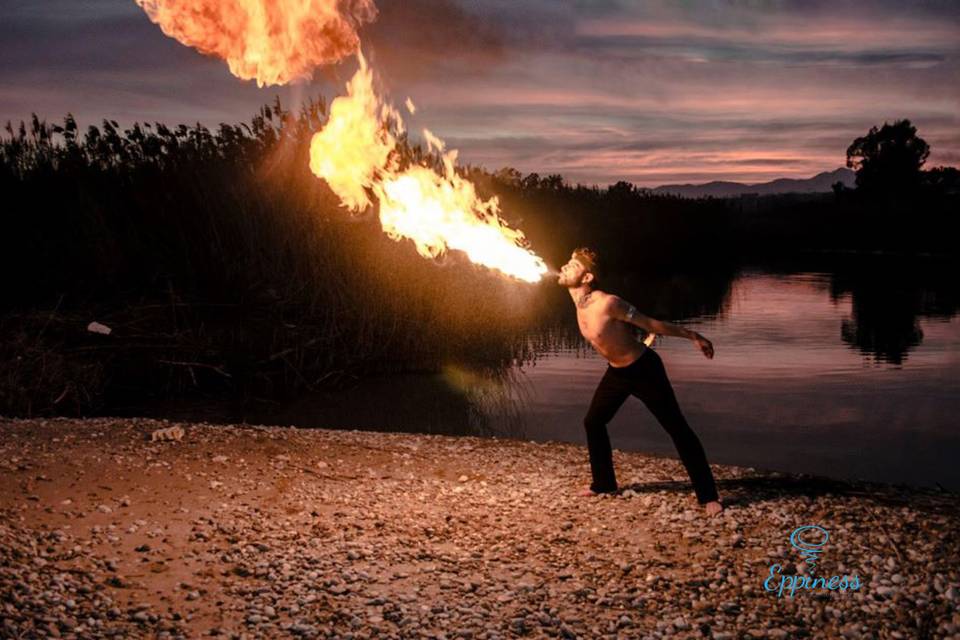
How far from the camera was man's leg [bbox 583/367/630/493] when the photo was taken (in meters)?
7.82

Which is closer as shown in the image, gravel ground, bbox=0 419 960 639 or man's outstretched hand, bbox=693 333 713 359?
gravel ground, bbox=0 419 960 639

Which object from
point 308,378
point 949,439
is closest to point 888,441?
point 949,439

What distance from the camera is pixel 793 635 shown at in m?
5.62

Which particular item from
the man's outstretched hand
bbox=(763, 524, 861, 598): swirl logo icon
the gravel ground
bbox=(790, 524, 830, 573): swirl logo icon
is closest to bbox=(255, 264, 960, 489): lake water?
the gravel ground

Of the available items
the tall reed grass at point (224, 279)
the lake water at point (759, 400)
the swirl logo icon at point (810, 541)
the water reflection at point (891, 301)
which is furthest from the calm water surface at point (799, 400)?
the swirl logo icon at point (810, 541)

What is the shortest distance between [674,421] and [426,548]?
7.55 ft

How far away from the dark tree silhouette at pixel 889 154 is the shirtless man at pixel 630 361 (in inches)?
2233

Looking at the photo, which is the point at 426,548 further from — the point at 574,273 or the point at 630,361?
the point at 574,273

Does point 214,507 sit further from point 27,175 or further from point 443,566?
point 27,175

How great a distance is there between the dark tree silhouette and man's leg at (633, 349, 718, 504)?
56704 millimetres

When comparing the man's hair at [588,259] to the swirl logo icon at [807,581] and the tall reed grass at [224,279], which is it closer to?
the swirl logo icon at [807,581]

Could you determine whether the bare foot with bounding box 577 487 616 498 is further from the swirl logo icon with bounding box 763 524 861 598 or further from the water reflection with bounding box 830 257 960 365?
the water reflection with bounding box 830 257 960 365

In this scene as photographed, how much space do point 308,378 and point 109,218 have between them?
4725 mm

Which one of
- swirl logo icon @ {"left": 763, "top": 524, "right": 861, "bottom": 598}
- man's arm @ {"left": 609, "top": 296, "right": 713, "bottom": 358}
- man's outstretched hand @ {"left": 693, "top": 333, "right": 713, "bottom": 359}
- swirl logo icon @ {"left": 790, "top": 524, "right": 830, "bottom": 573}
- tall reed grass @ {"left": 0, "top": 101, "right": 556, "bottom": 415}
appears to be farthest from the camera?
tall reed grass @ {"left": 0, "top": 101, "right": 556, "bottom": 415}
